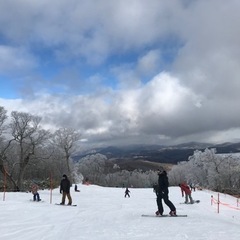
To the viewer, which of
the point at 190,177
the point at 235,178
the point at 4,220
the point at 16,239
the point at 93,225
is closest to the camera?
the point at 16,239

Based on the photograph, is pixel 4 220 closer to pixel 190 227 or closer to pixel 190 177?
pixel 190 227

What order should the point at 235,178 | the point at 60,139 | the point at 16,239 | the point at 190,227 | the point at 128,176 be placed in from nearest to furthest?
the point at 16,239 < the point at 190,227 < the point at 60,139 < the point at 235,178 < the point at 128,176

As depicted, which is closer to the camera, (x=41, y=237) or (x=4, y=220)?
(x=41, y=237)

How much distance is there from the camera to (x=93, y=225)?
40.1 feet

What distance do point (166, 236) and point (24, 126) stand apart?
44.2 metres

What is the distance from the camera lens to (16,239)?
947cm

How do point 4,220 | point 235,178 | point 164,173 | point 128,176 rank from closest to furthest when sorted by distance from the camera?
point 4,220
point 164,173
point 235,178
point 128,176

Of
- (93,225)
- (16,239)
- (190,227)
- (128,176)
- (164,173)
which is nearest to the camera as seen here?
(16,239)

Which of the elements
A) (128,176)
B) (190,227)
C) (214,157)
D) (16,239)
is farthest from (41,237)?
(128,176)

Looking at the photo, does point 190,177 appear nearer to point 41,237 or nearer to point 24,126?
point 24,126

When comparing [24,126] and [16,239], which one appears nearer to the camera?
[16,239]

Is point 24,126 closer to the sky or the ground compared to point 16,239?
closer to the sky

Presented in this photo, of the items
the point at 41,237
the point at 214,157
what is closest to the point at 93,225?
the point at 41,237

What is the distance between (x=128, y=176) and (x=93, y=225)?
158179 mm
